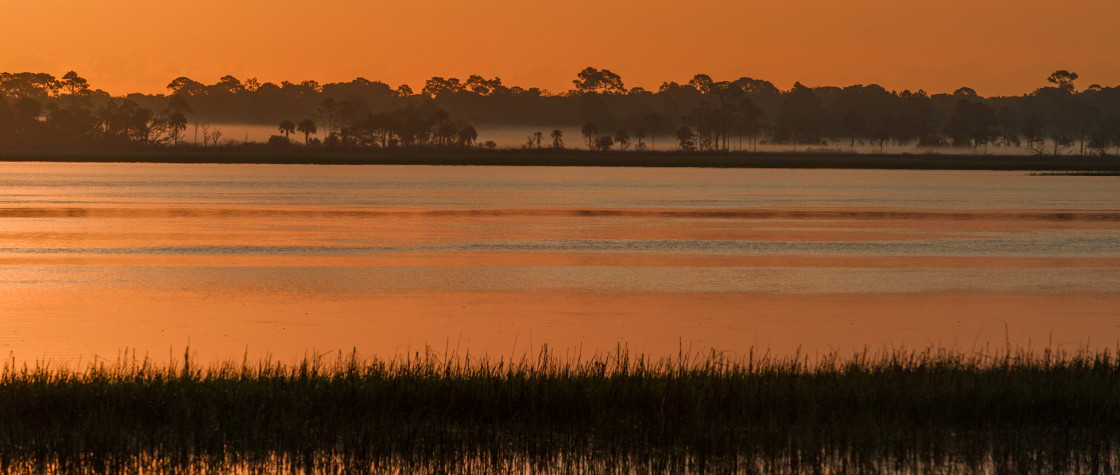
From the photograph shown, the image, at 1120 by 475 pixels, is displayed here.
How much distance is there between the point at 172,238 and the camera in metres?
55.6

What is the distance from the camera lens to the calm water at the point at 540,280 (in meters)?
26.5

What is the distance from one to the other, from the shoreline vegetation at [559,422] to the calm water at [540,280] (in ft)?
12.7

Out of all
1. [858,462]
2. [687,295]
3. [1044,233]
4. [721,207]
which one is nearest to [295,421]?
[858,462]

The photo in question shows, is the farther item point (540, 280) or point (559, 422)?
point (540, 280)

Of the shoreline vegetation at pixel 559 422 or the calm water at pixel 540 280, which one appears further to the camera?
the calm water at pixel 540 280

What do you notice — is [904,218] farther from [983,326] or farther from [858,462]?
[858,462]

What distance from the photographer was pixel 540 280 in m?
38.8

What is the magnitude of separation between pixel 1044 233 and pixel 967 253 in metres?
13.6

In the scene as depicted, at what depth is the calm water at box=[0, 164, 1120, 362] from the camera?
2652cm

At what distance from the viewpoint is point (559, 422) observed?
52.4 feet

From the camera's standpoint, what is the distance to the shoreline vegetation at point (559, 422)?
13938 millimetres

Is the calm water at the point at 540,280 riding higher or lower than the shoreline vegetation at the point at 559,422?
lower

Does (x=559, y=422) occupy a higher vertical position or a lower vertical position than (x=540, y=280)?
higher

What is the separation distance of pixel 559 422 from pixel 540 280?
75.1ft
